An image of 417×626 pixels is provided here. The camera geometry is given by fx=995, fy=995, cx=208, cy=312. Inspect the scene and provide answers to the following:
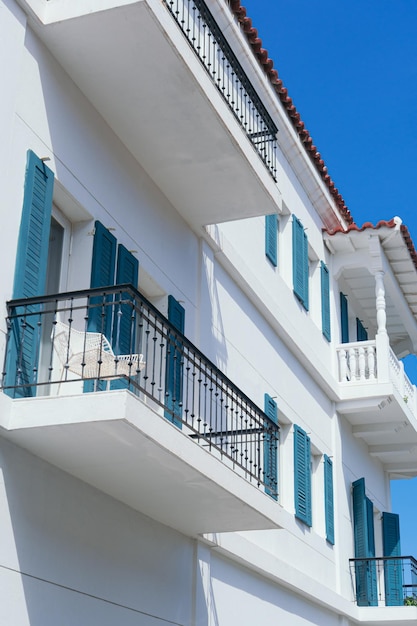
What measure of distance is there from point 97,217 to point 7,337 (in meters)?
2.23

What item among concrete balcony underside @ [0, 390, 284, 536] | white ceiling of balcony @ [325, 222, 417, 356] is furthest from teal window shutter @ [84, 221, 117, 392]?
white ceiling of balcony @ [325, 222, 417, 356]

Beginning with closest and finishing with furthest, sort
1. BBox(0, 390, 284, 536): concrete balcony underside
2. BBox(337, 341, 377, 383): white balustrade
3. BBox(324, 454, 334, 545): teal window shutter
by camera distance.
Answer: BBox(0, 390, 284, 536): concrete balcony underside
BBox(324, 454, 334, 545): teal window shutter
BBox(337, 341, 377, 383): white balustrade

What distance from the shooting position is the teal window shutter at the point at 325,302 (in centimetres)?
1810

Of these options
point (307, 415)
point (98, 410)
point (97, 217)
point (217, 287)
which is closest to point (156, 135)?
point (97, 217)

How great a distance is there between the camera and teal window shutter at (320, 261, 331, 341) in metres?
18.1

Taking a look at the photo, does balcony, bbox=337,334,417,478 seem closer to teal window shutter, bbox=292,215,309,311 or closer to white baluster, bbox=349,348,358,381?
white baluster, bbox=349,348,358,381

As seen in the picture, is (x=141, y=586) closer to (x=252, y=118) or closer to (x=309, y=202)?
(x=252, y=118)

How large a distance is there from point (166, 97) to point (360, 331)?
1187 centimetres

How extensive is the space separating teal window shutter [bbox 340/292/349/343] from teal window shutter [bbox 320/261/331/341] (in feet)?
3.39

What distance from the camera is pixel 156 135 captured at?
10.7 meters

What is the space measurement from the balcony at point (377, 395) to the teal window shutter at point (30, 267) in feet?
33.1

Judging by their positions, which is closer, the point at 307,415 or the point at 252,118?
the point at 252,118

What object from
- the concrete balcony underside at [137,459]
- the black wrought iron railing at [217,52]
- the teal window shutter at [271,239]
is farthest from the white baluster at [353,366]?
A: the concrete balcony underside at [137,459]

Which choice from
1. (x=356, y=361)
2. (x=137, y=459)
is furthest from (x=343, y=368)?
(x=137, y=459)
